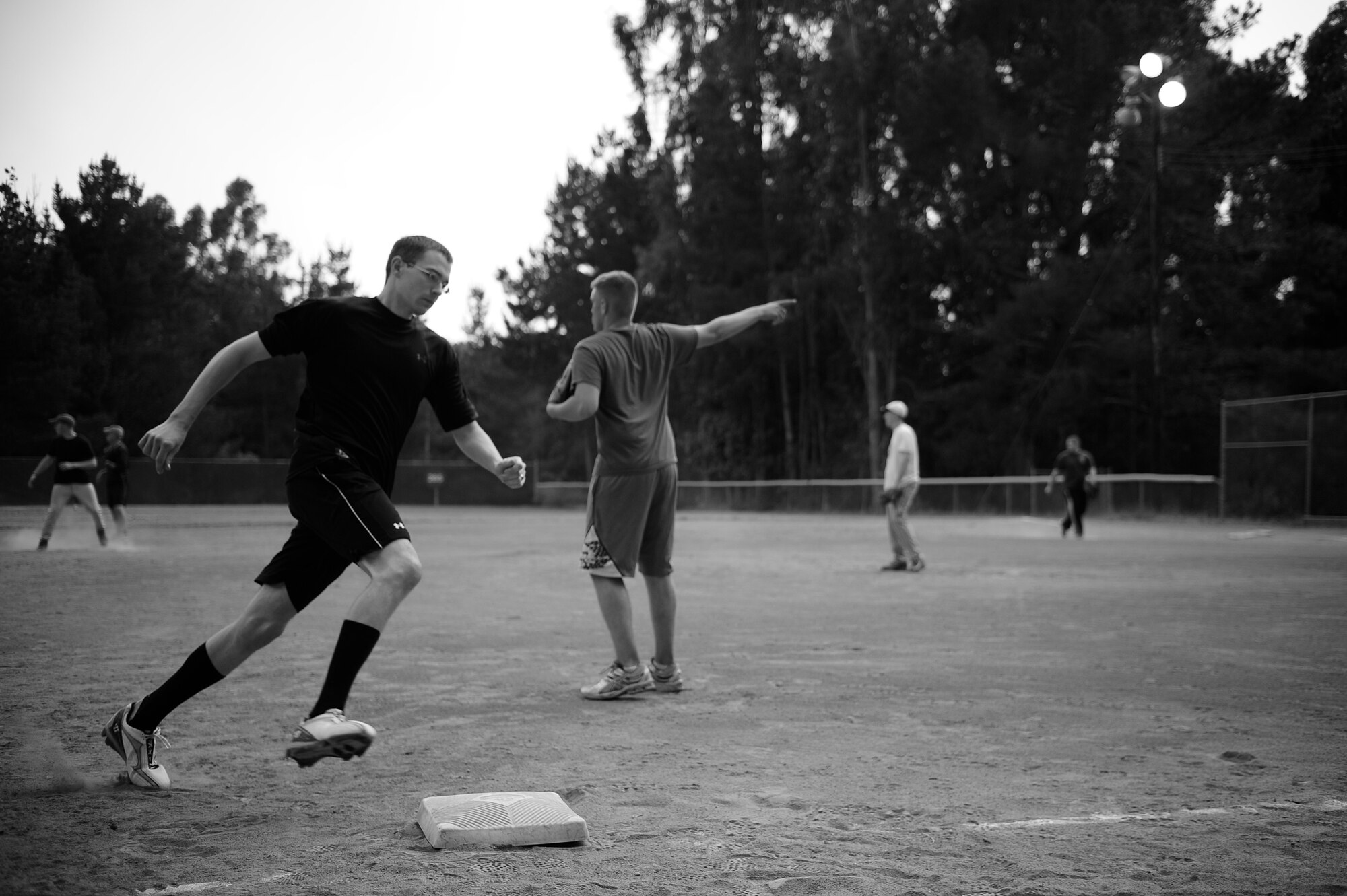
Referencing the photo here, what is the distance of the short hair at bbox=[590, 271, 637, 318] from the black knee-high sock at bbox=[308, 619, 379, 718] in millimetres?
2872

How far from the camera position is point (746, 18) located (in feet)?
132

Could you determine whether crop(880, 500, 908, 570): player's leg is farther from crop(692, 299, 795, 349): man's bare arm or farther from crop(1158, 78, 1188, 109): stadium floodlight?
crop(1158, 78, 1188, 109): stadium floodlight

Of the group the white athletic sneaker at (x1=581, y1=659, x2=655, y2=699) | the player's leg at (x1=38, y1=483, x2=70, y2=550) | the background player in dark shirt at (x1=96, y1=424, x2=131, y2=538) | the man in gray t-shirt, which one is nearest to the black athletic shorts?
the man in gray t-shirt

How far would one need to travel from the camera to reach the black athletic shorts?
4359mm

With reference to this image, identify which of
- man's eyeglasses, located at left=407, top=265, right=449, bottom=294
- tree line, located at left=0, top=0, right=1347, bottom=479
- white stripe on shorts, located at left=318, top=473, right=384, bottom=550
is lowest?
white stripe on shorts, located at left=318, top=473, right=384, bottom=550

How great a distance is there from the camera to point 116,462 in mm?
17797

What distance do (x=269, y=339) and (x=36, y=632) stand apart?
5.20 m

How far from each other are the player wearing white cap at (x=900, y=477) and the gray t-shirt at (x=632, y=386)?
310 inches

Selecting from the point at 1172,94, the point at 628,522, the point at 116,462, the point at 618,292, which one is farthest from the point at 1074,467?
the point at 628,522

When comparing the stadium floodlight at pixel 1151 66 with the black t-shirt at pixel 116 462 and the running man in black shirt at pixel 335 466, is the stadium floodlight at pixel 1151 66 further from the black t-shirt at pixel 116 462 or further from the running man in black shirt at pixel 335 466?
the running man in black shirt at pixel 335 466

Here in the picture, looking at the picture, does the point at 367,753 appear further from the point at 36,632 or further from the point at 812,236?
the point at 812,236

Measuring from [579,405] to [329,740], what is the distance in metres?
2.56

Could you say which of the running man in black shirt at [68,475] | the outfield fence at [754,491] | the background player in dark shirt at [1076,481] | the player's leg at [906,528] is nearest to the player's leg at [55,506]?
the running man in black shirt at [68,475]

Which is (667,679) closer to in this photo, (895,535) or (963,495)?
(895,535)
